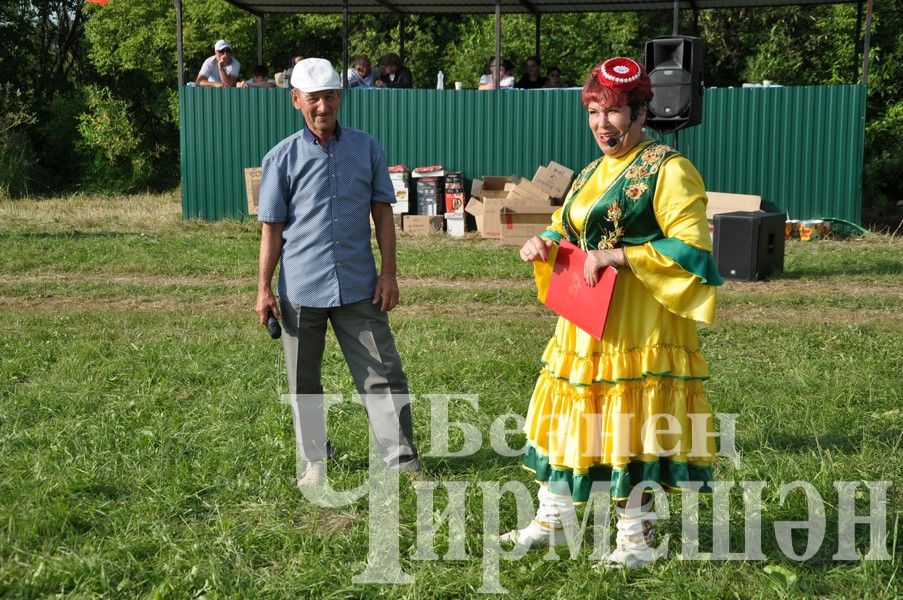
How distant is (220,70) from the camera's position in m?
17.6

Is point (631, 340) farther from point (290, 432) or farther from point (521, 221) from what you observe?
point (521, 221)

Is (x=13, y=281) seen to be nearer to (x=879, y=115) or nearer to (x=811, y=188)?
(x=811, y=188)

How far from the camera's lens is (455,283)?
11.7 m

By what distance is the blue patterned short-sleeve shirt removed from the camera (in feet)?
16.6

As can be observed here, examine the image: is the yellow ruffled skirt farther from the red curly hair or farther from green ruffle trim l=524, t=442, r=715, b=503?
the red curly hair

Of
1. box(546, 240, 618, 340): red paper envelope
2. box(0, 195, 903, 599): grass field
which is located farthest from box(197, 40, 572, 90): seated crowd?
box(546, 240, 618, 340): red paper envelope

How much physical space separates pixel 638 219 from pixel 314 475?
6.82 ft

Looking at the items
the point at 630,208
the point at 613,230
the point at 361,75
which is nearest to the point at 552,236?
the point at 613,230

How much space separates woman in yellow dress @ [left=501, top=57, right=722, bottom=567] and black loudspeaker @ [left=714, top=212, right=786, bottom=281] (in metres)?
7.91

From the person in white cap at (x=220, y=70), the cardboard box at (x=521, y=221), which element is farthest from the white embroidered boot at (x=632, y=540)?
the person in white cap at (x=220, y=70)

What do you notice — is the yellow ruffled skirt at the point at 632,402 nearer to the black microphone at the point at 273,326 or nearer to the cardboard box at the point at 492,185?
the black microphone at the point at 273,326

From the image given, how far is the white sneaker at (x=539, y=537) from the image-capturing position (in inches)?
174

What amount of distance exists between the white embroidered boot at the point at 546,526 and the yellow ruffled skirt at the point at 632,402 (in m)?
0.14

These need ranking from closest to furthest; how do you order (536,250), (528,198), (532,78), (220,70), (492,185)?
(536,250), (528,198), (492,185), (220,70), (532,78)
